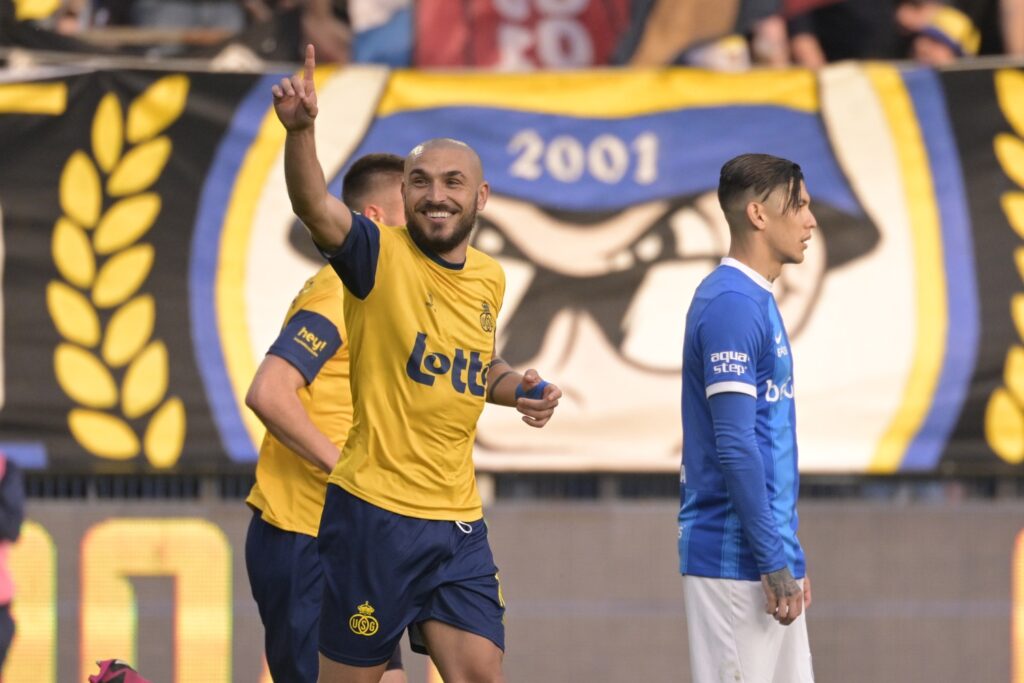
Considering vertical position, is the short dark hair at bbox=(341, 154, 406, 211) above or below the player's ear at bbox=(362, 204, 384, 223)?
above

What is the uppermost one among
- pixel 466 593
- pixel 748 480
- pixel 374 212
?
pixel 374 212

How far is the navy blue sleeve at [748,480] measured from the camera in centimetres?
450

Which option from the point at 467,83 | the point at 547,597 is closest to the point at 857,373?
the point at 547,597

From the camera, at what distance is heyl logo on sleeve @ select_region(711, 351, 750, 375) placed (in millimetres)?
4543

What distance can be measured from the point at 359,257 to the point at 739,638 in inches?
58.0

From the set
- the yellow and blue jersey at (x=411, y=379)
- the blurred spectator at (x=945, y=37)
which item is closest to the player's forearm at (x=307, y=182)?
the yellow and blue jersey at (x=411, y=379)

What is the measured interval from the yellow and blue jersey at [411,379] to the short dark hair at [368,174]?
890 mm

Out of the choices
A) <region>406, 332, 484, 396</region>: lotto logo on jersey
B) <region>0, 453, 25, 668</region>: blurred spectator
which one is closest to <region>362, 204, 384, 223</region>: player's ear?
<region>406, 332, 484, 396</region>: lotto logo on jersey

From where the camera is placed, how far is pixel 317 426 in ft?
17.3

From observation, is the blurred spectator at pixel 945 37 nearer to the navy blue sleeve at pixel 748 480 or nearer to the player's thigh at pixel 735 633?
the navy blue sleeve at pixel 748 480

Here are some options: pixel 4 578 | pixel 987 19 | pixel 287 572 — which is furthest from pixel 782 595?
pixel 987 19

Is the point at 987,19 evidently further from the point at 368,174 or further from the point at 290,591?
the point at 290,591

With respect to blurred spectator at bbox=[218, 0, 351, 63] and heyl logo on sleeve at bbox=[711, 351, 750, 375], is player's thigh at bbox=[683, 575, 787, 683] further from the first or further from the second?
blurred spectator at bbox=[218, 0, 351, 63]

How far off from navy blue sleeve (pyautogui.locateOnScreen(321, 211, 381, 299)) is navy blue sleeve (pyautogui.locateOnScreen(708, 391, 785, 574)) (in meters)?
1.02
